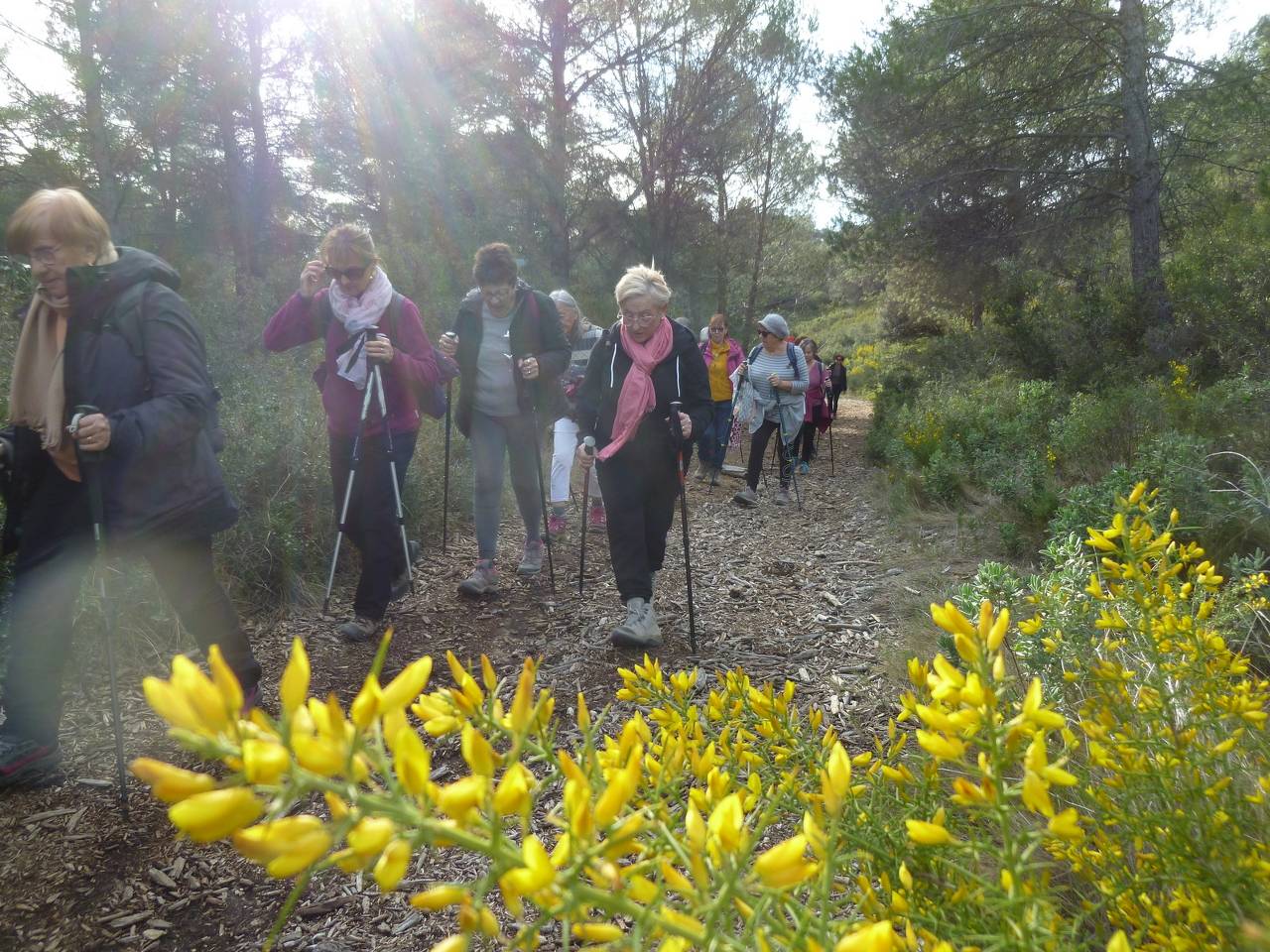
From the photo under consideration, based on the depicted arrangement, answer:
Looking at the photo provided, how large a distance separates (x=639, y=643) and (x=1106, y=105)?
323 inches

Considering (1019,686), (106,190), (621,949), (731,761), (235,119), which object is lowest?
(1019,686)

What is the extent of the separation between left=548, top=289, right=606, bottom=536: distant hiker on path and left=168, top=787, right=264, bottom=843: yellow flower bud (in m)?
4.95

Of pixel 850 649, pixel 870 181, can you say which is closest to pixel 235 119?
pixel 870 181

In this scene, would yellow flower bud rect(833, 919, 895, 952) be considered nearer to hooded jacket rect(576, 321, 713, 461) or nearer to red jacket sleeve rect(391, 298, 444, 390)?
hooded jacket rect(576, 321, 713, 461)

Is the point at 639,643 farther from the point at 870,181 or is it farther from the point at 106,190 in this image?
the point at 106,190

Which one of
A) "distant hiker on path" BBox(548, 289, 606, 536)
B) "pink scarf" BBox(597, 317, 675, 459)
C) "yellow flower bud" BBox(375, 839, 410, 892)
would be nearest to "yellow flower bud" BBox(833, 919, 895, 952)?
"yellow flower bud" BBox(375, 839, 410, 892)

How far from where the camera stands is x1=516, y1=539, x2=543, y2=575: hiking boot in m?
4.96

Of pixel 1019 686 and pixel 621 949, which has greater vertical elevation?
pixel 621 949

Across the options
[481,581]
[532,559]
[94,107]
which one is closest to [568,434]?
[532,559]

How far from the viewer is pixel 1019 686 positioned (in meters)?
2.24

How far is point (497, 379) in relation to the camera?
4570mm

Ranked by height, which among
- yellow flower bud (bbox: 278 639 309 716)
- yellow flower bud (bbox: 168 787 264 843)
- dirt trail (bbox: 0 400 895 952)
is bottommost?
dirt trail (bbox: 0 400 895 952)

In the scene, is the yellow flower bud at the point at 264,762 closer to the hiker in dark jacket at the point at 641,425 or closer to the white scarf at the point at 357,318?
the hiker in dark jacket at the point at 641,425

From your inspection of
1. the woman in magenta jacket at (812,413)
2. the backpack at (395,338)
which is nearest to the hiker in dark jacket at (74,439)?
the backpack at (395,338)
